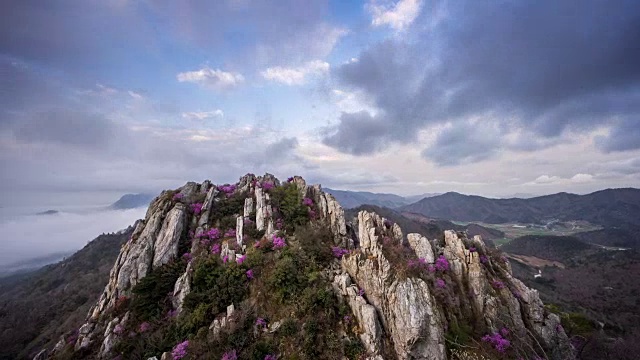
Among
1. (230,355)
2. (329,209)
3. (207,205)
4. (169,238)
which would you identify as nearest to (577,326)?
(329,209)

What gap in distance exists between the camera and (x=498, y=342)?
66.8ft

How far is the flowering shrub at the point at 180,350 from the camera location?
66.9ft

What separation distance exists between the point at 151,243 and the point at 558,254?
754 feet

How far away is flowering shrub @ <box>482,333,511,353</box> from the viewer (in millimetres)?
19906

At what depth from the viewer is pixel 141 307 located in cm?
2489

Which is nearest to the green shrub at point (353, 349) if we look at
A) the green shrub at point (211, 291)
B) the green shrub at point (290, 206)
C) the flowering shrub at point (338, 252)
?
the flowering shrub at point (338, 252)

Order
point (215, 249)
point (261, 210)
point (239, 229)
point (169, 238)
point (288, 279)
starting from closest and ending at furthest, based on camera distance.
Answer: point (288, 279), point (215, 249), point (169, 238), point (239, 229), point (261, 210)

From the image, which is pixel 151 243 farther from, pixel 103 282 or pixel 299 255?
pixel 103 282

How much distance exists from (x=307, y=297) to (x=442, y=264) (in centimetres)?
1219

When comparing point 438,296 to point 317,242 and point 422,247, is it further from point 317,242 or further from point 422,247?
point 317,242

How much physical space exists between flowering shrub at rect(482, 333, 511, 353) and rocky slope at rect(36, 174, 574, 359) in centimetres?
8

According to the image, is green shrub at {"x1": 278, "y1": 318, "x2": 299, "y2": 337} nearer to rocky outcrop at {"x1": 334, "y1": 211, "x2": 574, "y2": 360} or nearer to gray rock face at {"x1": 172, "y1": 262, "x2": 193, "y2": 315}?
rocky outcrop at {"x1": 334, "y1": 211, "x2": 574, "y2": 360}

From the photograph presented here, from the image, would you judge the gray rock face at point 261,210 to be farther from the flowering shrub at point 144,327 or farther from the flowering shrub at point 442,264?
the flowering shrub at point 442,264

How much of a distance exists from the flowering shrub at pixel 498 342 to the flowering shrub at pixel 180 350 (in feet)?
71.1
